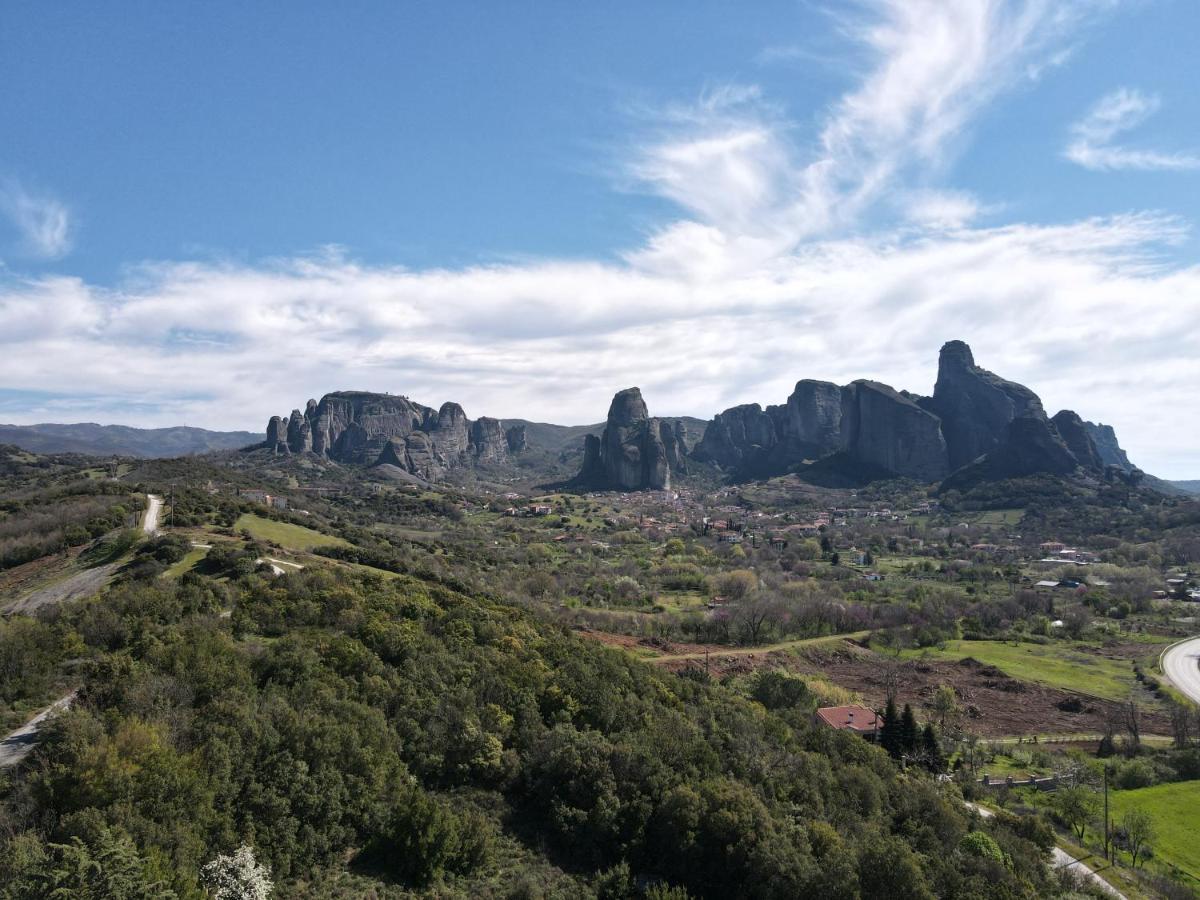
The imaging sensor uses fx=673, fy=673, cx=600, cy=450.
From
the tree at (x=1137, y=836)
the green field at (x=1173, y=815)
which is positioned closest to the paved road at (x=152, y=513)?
the tree at (x=1137, y=836)

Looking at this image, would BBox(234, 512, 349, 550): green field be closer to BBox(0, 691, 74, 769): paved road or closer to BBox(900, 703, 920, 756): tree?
BBox(0, 691, 74, 769): paved road

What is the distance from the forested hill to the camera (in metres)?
15.9

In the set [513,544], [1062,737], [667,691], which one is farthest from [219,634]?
[513,544]

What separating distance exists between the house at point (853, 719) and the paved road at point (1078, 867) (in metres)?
11.7

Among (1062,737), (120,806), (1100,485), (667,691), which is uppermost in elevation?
(1100,485)

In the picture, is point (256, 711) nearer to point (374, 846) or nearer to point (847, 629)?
point (374, 846)

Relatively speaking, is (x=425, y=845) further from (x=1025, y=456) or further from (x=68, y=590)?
(x=1025, y=456)

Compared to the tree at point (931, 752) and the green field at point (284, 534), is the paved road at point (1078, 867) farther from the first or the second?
the green field at point (284, 534)

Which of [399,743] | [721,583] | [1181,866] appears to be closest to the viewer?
[399,743]

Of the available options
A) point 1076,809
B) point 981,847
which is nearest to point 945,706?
point 1076,809

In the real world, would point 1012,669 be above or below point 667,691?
below

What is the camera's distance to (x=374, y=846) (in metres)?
19.5

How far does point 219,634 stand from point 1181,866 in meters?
44.3

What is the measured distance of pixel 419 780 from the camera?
23.3 meters
